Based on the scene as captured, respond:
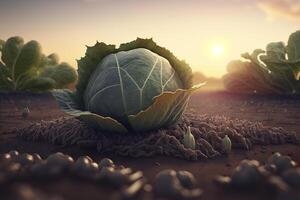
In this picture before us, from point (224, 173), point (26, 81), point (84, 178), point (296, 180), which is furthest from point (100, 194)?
point (26, 81)

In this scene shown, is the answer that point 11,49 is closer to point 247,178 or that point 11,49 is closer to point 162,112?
point 162,112

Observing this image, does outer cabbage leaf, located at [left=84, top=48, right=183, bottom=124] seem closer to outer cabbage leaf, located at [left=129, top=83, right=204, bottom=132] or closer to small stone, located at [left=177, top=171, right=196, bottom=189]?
outer cabbage leaf, located at [left=129, top=83, right=204, bottom=132]

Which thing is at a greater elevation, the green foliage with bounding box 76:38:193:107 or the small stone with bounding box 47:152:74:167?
the green foliage with bounding box 76:38:193:107

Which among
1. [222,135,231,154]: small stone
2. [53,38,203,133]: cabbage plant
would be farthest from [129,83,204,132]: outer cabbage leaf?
[222,135,231,154]: small stone

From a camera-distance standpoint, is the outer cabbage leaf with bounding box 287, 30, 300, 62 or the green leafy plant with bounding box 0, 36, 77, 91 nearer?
the outer cabbage leaf with bounding box 287, 30, 300, 62

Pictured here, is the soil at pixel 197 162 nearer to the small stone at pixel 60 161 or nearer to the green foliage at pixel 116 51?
the small stone at pixel 60 161
